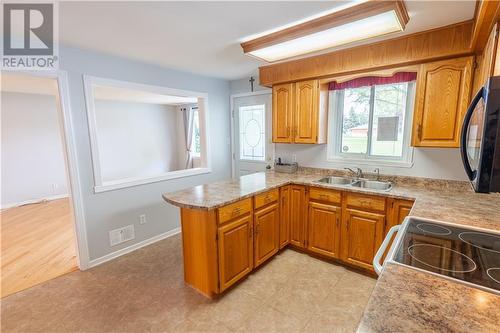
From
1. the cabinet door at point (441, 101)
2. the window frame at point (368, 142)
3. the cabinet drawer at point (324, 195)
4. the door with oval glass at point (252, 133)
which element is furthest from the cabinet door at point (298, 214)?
the cabinet door at point (441, 101)

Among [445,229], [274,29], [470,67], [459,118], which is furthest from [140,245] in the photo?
[470,67]

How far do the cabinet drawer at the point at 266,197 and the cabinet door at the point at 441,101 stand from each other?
4.85 feet

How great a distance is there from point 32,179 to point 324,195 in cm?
608

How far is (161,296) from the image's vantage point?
218cm

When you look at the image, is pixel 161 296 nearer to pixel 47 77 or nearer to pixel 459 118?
pixel 47 77

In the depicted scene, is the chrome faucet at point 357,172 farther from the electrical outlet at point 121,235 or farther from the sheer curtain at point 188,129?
the sheer curtain at point 188,129

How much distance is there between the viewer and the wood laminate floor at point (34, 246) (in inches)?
99.0

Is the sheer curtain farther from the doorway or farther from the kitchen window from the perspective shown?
the kitchen window

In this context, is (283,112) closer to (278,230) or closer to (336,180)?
(336,180)

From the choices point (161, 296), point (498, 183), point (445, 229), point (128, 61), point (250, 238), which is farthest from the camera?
point (128, 61)

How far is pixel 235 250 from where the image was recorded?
2.21 m

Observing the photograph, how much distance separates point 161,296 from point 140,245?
116 centimetres

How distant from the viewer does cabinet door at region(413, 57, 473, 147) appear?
6.73 feet

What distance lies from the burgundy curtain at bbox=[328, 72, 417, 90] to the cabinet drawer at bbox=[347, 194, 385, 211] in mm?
1343
